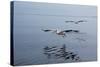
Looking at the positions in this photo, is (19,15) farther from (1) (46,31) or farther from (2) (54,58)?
(2) (54,58)

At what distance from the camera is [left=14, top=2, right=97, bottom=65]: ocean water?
201 centimetres

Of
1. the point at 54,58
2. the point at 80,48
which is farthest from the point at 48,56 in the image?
the point at 80,48

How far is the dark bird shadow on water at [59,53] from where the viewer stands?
212 cm

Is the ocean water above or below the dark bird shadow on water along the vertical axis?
above

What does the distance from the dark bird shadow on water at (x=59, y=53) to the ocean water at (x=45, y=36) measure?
25 mm

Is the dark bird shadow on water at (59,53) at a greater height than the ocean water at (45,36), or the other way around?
the ocean water at (45,36)

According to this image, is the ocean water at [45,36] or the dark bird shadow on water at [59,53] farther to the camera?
the dark bird shadow on water at [59,53]

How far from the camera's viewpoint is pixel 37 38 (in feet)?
6.84

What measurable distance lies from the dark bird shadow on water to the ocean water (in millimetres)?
25

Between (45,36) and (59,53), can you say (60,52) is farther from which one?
(45,36)

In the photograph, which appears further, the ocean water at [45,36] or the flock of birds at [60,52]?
the flock of birds at [60,52]

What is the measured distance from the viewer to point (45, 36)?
2.12 meters

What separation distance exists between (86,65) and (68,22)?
0.53 meters

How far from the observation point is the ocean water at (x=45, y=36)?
2.01 m
